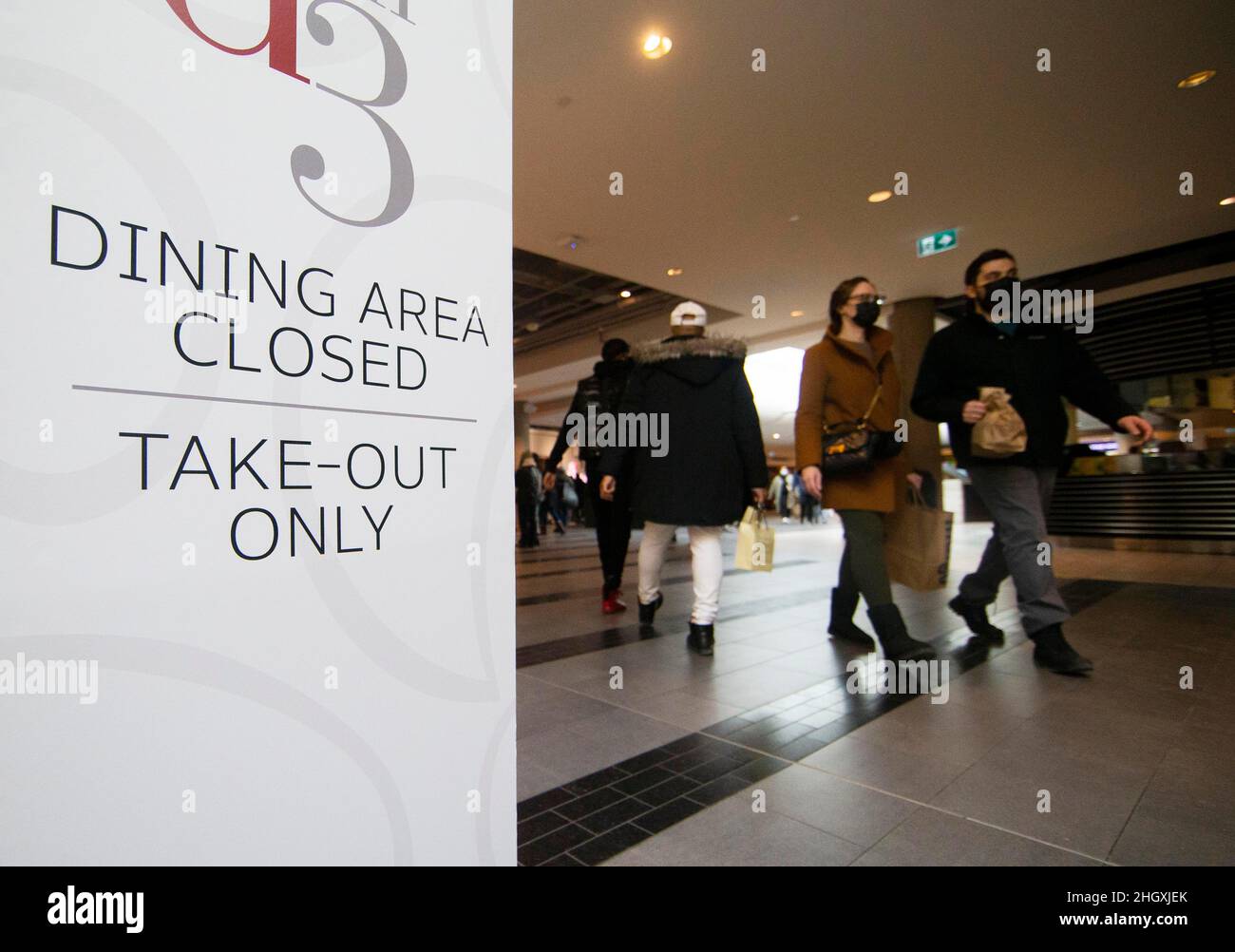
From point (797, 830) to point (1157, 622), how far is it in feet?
11.0

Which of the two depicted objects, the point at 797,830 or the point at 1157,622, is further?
the point at 1157,622

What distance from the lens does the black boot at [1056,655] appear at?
8.46 ft

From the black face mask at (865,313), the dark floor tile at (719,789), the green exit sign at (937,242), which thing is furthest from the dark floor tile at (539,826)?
the green exit sign at (937,242)

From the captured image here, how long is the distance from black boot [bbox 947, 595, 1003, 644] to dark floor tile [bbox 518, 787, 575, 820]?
91.7 inches

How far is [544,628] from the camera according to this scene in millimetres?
3668

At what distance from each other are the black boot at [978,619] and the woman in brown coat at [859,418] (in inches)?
20.2

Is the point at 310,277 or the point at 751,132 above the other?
the point at 751,132

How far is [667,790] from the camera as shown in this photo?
5.49 feet

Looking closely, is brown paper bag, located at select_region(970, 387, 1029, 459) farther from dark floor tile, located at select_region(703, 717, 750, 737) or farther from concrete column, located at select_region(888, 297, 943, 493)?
concrete column, located at select_region(888, 297, 943, 493)

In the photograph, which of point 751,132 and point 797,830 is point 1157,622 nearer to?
point 797,830

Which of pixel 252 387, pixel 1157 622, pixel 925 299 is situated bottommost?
pixel 1157 622

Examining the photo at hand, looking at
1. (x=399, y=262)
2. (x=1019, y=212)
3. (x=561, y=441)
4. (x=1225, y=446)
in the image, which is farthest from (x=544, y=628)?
(x=1225, y=446)

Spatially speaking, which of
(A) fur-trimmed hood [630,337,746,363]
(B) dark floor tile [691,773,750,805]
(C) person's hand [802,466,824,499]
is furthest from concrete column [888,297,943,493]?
(B) dark floor tile [691,773,750,805]

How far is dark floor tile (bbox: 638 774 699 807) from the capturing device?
162cm
